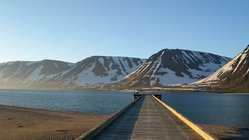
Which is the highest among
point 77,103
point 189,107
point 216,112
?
point 77,103

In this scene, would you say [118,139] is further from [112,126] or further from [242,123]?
[242,123]

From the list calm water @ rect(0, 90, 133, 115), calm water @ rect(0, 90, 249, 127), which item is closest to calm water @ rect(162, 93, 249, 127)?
calm water @ rect(0, 90, 249, 127)

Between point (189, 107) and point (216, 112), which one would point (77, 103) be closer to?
point (189, 107)

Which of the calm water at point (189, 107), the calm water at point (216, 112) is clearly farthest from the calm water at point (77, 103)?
the calm water at point (216, 112)

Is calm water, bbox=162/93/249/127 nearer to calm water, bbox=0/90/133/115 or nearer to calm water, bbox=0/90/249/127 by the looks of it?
calm water, bbox=0/90/249/127

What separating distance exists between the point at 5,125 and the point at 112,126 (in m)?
16.9

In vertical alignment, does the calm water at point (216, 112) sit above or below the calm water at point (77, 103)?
below

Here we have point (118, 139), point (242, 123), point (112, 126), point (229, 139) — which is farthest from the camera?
point (242, 123)

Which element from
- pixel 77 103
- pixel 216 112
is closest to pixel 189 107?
pixel 216 112

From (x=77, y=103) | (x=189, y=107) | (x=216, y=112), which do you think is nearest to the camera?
(x=216, y=112)

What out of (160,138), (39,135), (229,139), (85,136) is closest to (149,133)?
(160,138)

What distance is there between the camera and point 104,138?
1811 centimetres

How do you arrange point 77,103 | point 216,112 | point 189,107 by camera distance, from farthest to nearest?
point 77,103
point 189,107
point 216,112

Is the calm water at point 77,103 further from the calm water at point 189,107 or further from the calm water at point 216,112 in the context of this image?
the calm water at point 216,112
